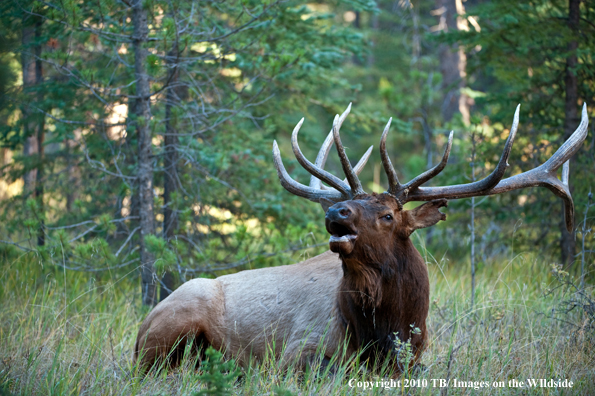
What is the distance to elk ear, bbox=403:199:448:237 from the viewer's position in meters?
4.21

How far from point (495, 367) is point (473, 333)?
658 millimetres

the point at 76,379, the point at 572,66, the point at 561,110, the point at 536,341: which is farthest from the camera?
the point at 561,110

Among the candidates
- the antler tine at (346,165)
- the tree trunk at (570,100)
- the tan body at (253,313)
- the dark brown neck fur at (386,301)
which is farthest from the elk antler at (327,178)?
the tree trunk at (570,100)

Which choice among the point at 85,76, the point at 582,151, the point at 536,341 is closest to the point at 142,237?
the point at 85,76

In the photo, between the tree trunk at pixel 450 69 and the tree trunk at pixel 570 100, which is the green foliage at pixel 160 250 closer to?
the tree trunk at pixel 570 100

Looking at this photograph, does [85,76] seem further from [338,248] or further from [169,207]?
[338,248]

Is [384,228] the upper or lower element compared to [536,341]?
upper

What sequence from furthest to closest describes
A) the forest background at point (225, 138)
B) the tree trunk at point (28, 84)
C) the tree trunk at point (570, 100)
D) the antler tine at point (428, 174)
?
the tree trunk at point (570, 100) < the tree trunk at point (28, 84) < the forest background at point (225, 138) < the antler tine at point (428, 174)

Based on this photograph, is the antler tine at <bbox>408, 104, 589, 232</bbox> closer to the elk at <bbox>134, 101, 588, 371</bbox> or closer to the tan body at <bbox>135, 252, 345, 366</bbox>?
the elk at <bbox>134, 101, 588, 371</bbox>

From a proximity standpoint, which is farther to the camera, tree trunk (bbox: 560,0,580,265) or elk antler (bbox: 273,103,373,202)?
tree trunk (bbox: 560,0,580,265)

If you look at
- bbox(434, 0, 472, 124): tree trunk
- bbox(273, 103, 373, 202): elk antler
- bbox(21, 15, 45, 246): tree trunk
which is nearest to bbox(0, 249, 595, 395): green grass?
bbox(273, 103, 373, 202): elk antler

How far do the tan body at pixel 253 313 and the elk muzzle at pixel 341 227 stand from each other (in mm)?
910

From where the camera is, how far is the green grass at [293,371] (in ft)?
12.3

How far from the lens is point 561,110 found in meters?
7.81
